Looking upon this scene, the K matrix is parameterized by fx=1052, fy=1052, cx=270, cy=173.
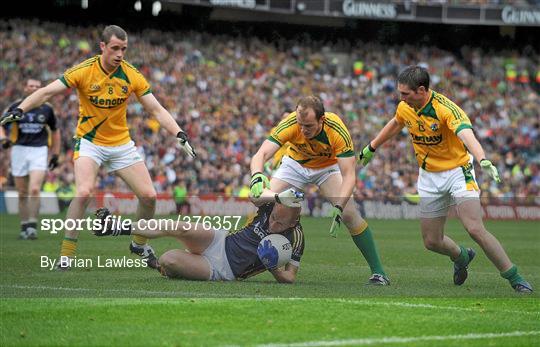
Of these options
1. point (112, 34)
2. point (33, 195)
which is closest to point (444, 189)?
point (112, 34)

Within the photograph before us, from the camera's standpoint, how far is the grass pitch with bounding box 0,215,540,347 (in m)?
7.59

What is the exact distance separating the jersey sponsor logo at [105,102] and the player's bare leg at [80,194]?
0.64 meters

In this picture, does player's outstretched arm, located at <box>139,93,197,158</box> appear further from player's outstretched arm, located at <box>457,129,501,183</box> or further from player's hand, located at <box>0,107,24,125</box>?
player's outstretched arm, located at <box>457,129,501,183</box>

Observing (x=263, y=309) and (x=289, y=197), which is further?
(x=289, y=197)

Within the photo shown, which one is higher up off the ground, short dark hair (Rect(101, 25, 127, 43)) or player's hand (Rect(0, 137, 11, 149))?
short dark hair (Rect(101, 25, 127, 43))

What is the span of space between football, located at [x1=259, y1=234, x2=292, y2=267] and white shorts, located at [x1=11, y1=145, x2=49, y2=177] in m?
7.66

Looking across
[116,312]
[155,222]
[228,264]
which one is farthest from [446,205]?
[116,312]

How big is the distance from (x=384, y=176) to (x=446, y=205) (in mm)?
23835

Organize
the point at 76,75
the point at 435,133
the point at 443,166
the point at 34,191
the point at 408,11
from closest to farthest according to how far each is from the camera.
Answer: the point at 435,133 < the point at 443,166 < the point at 76,75 < the point at 34,191 < the point at 408,11

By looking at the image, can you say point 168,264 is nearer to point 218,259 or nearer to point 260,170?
point 218,259

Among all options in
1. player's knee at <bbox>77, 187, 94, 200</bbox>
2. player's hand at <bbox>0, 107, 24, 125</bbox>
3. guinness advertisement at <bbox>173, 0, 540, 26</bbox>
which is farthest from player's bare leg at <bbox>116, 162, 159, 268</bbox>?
guinness advertisement at <bbox>173, 0, 540, 26</bbox>

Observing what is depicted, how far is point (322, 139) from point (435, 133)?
1.22 m

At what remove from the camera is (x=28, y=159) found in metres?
17.7

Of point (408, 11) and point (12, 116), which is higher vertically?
point (408, 11)
